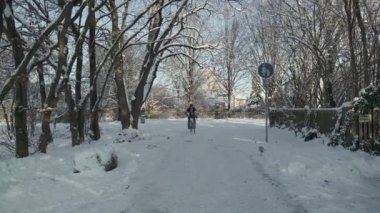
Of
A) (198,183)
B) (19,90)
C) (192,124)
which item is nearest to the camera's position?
(198,183)

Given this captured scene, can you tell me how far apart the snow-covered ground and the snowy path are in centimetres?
2

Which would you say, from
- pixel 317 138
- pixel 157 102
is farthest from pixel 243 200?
pixel 157 102

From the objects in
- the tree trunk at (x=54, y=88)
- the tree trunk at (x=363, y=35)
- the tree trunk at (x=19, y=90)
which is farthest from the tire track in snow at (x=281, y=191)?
the tree trunk at (x=19, y=90)

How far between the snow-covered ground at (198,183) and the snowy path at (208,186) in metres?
0.02

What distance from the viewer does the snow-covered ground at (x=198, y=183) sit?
8.32 m

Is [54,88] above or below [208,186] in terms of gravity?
above

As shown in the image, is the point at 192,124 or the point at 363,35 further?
the point at 192,124

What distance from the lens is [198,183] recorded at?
1045 cm

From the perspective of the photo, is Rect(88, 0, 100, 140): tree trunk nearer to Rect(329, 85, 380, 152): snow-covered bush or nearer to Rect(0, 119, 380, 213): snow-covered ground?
Rect(0, 119, 380, 213): snow-covered ground

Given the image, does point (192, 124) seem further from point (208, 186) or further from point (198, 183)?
point (208, 186)

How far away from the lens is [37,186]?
10219 mm

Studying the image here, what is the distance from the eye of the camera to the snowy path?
323 inches

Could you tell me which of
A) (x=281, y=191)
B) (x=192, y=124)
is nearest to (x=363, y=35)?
(x=281, y=191)

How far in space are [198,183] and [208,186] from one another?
16.9 inches
